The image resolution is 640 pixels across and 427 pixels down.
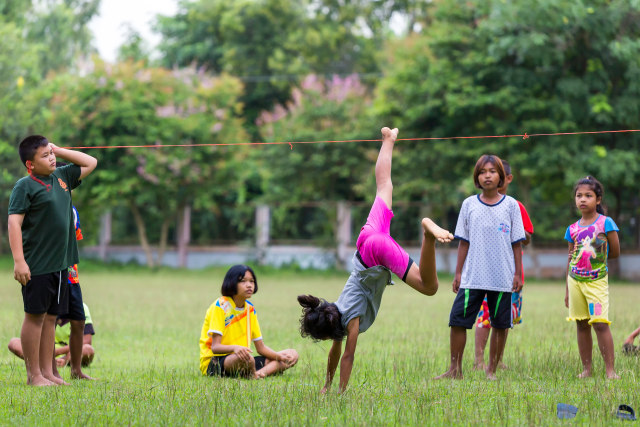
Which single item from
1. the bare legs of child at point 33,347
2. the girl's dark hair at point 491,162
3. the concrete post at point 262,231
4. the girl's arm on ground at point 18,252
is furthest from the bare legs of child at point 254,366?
the concrete post at point 262,231

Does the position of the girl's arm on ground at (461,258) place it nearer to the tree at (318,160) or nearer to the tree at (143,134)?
the tree at (318,160)

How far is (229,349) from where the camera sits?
20.6 ft

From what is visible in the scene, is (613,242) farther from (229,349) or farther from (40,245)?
(40,245)

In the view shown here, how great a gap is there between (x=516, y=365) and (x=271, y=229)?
20.2m

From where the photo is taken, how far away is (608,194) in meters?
21.7

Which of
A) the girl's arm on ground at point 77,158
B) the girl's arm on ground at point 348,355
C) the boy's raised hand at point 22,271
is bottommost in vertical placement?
the girl's arm on ground at point 348,355

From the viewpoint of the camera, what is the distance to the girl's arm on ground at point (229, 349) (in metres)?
6.17

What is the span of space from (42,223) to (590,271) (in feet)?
13.3

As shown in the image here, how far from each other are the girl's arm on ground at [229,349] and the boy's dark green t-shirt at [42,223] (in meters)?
1.29

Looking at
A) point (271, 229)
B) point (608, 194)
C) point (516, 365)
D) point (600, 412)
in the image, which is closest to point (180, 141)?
point (271, 229)

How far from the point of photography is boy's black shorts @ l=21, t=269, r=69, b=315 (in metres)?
5.68

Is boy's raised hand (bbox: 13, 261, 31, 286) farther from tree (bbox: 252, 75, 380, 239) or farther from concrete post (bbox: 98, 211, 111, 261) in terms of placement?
concrete post (bbox: 98, 211, 111, 261)

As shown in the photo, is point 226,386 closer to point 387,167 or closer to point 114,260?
point 387,167

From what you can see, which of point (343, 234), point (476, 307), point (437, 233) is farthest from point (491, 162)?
point (343, 234)
